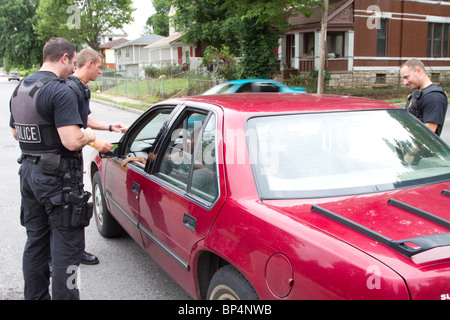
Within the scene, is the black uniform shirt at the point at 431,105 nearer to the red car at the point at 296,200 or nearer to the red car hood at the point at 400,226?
the red car at the point at 296,200

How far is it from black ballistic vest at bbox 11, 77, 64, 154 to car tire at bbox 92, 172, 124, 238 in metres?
1.74

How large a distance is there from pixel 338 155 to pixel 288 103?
0.58 m

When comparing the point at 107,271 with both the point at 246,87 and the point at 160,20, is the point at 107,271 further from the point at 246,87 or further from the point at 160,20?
the point at 160,20

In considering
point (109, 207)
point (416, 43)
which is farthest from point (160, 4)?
point (109, 207)

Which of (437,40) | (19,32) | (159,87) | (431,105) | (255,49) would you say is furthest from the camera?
(19,32)

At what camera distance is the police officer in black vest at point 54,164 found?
2811 mm

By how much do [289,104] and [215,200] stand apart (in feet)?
3.04

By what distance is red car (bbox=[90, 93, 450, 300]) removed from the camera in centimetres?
171

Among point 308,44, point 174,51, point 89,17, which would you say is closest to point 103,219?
point 308,44

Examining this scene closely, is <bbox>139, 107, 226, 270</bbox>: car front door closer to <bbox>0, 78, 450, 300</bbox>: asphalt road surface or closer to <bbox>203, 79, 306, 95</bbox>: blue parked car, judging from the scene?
<bbox>0, 78, 450, 300</bbox>: asphalt road surface

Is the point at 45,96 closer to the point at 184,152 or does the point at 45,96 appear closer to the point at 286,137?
the point at 184,152

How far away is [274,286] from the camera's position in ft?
6.33

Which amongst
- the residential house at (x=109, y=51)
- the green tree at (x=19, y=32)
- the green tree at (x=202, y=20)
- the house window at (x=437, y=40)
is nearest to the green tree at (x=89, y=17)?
the green tree at (x=19, y=32)

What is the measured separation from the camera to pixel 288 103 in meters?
2.98
